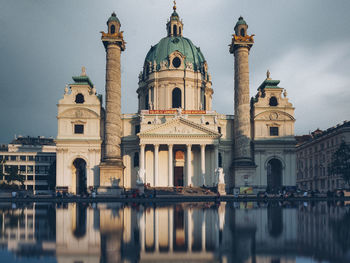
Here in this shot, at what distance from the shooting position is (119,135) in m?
67.2

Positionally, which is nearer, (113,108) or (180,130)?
(113,108)

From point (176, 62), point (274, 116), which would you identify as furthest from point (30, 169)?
point (274, 116)

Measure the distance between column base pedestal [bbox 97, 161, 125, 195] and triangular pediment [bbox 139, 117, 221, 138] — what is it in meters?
7.30

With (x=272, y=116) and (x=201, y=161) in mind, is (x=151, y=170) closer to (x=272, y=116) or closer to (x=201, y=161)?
(x=201, y=161)

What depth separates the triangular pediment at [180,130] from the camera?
66250 mm

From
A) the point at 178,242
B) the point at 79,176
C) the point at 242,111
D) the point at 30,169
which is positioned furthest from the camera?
the point at 30,169

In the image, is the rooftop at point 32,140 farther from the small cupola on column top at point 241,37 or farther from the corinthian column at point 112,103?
the small cupola on column top at point 241,37

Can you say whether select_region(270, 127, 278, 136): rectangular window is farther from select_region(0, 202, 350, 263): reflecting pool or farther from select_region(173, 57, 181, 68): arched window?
select_region(0, 202, 350, 263): reflecting pool

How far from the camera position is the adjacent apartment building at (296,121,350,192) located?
77125 millimetres

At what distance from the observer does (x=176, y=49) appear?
82.3 m

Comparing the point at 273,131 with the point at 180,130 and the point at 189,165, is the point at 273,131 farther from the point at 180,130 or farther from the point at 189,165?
the point at 180,130

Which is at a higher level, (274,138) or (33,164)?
(274,138)

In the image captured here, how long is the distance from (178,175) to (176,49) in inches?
1126

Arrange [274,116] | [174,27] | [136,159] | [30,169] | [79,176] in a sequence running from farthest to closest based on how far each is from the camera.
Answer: [30,169]
[174,27]
[79,176]
[274,116]
[136,159]
